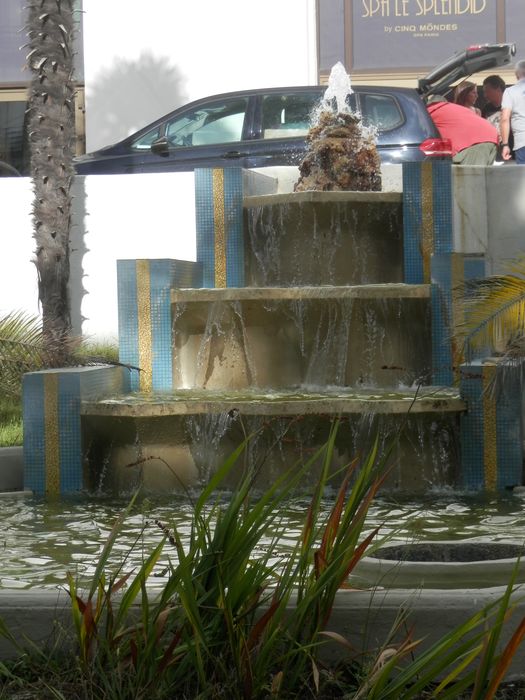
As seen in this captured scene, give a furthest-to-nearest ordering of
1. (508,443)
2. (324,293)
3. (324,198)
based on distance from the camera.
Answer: (324,198) < (324,293) < (508,443)

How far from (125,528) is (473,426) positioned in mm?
2314

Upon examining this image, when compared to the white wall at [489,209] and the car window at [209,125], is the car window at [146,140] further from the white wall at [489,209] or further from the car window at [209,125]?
the white wall at [489,209]

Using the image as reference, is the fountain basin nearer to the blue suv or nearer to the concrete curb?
the concrete curb

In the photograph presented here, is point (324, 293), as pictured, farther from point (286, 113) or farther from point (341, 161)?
point (286, 113)

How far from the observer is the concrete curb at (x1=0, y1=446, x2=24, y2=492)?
7832 mm

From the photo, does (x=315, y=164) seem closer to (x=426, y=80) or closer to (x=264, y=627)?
(x=426, y=80)

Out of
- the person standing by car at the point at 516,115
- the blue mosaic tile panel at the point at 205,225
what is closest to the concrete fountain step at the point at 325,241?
the blue mosaic tile panel at the point at 205,225

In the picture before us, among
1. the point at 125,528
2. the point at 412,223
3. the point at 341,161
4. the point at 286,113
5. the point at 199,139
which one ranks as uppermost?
the point at 286,113

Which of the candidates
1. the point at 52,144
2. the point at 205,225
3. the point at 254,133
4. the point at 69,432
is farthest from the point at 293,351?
the point at 254,133

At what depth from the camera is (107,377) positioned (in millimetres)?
8062

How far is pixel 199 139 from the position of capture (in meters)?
12.7

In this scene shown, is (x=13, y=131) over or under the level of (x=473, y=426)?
over

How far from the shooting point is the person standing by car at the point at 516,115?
1309 centimetres

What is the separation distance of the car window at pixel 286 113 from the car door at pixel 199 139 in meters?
0.22
